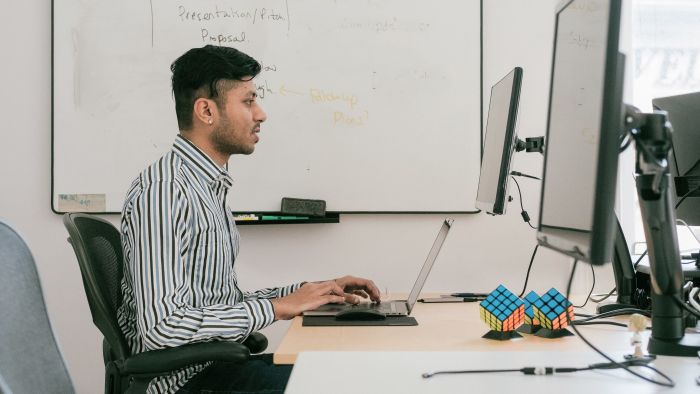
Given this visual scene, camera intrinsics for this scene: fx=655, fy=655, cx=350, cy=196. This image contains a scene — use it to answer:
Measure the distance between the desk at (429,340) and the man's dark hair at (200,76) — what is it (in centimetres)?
62

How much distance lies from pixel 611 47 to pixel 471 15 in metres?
1.72

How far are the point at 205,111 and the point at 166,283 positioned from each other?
522 millimetres

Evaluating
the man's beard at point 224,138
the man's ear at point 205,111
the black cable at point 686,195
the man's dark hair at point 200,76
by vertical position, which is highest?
the man's dark hair at point 200,76

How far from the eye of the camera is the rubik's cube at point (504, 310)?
1.27 meters

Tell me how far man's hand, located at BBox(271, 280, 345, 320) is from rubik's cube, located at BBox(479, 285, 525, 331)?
1.40 ft

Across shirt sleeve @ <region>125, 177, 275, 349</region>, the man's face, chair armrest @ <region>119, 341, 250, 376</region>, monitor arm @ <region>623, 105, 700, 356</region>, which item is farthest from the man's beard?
monitor arm @ <region>623, 105, 700, 356</region>

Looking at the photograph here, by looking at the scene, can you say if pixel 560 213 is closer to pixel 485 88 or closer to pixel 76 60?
pixel 485 88

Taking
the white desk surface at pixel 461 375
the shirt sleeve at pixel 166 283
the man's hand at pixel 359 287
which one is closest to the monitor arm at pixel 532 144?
the man's hand at pixel 359 287

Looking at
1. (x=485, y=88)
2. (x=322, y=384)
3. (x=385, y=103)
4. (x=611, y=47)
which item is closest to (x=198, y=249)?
(x=322, y=384)

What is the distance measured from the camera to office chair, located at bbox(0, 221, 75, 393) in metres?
0.78

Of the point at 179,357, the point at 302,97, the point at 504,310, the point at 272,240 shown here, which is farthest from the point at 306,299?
the point at 302,97

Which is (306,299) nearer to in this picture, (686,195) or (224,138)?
(224,138)

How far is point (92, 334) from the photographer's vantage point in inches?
96.8

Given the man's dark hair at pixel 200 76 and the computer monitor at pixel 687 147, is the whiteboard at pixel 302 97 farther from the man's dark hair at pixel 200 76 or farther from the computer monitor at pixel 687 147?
the computer monitor at pixel 687 147
